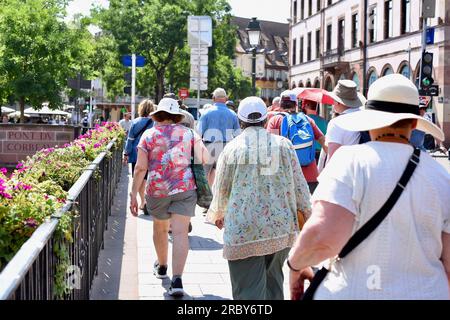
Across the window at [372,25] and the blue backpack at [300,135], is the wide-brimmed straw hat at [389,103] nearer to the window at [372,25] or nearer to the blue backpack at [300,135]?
the blue backpack at [300,135]

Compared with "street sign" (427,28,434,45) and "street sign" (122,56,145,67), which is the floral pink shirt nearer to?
"street sign" (122,56,145,67)

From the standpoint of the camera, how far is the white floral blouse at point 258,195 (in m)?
5.06

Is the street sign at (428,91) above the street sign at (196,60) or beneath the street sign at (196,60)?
beneath

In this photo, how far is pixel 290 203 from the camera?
5.21 m

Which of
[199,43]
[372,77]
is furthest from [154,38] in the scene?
[199,43]

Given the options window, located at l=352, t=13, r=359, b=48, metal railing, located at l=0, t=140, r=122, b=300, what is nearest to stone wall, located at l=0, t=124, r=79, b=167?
metal railing, located at l=0, t=140, r=122, b=300

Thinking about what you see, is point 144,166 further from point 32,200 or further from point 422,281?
point 422,281

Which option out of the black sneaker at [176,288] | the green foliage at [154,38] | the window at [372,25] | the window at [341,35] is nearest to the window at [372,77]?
the window at [372,25]

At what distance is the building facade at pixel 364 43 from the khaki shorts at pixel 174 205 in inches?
1239

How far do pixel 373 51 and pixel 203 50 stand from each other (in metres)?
27.1

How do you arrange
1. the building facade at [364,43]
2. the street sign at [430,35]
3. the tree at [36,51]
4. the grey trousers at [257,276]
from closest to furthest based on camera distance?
1. the grey trousers at [257,276]
2. the street sign at [430,35]
3. the tree at [36,51]
4. the building facade at [364,43]

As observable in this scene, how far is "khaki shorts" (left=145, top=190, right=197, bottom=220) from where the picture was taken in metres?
6.83

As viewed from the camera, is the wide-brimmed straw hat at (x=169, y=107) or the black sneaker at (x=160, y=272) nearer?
the wide-brimmed straw hat at (x=169, y=107)

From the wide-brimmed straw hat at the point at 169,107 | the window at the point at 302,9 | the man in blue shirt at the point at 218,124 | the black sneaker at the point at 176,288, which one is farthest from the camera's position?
the window at the point at 302,9
